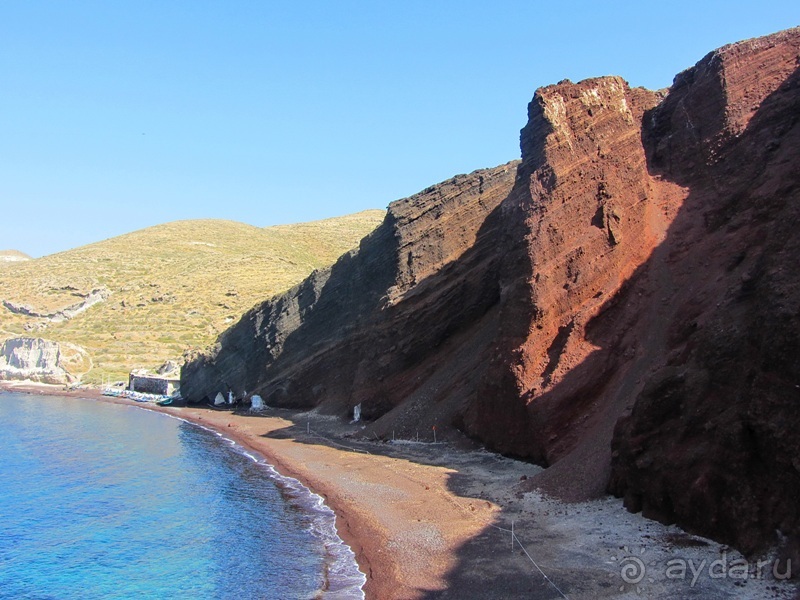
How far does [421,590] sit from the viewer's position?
46.3 ft

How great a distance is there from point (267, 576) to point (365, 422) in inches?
872

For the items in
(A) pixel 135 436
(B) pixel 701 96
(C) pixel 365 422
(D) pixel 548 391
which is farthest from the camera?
(A) pixel 135 436

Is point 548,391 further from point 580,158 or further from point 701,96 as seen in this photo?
point 701,96

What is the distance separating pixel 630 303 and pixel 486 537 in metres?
11.4

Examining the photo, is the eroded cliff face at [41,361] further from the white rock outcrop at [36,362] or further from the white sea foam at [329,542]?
the white sea foam at [329,542]

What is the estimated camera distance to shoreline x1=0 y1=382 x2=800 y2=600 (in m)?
12.8

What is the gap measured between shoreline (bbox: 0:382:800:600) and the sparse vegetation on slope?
6244 cm

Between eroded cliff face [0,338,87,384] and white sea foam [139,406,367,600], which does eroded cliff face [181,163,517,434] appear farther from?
eroded cliff face [0,338,87,384]

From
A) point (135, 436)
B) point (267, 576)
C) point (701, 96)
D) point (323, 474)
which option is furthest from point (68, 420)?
point (701, 96)

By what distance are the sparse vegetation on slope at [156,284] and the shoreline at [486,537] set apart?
6244cm
